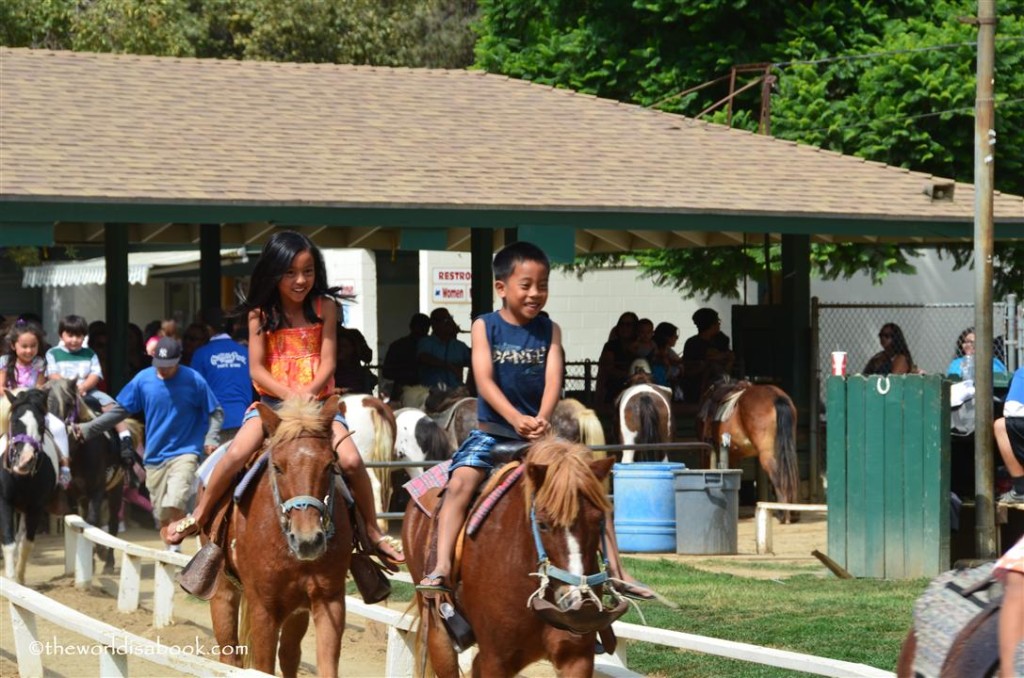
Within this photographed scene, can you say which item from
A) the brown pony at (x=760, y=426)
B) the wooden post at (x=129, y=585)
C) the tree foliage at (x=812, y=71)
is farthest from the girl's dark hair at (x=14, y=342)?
the tree foliage at (x=812, y=71)

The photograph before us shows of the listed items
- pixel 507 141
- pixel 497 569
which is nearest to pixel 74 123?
pixel 507 141

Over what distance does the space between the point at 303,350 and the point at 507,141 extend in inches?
556

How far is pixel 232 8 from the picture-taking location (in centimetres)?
4441

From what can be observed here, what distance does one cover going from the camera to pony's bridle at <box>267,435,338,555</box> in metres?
7.11

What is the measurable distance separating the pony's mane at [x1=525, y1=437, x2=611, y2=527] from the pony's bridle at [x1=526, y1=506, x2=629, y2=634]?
0.17m

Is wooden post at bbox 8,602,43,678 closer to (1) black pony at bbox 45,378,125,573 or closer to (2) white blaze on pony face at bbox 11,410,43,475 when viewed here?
(2) white blaze on pony face at bbox 11,410,43,475

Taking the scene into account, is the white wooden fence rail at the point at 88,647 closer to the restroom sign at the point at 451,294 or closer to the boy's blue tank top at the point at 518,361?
the boy's blue tank top at the point at 518,361

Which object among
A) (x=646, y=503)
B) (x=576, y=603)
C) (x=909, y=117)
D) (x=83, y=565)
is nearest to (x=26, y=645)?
(x=83, y=565)

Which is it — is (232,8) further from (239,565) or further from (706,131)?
(239,565)

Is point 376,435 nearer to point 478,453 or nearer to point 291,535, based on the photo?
point 291,535

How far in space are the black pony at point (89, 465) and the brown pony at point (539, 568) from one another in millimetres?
8644

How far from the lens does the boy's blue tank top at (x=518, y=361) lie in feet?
22.7

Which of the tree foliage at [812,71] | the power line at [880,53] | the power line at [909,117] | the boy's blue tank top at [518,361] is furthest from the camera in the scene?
the tree foliage at [812,71]

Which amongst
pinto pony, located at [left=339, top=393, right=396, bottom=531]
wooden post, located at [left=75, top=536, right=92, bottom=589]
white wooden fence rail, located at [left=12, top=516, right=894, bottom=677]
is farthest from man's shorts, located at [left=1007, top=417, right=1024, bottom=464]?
wooden post, located at [left=75, top=536, right=92, bottom=589]
